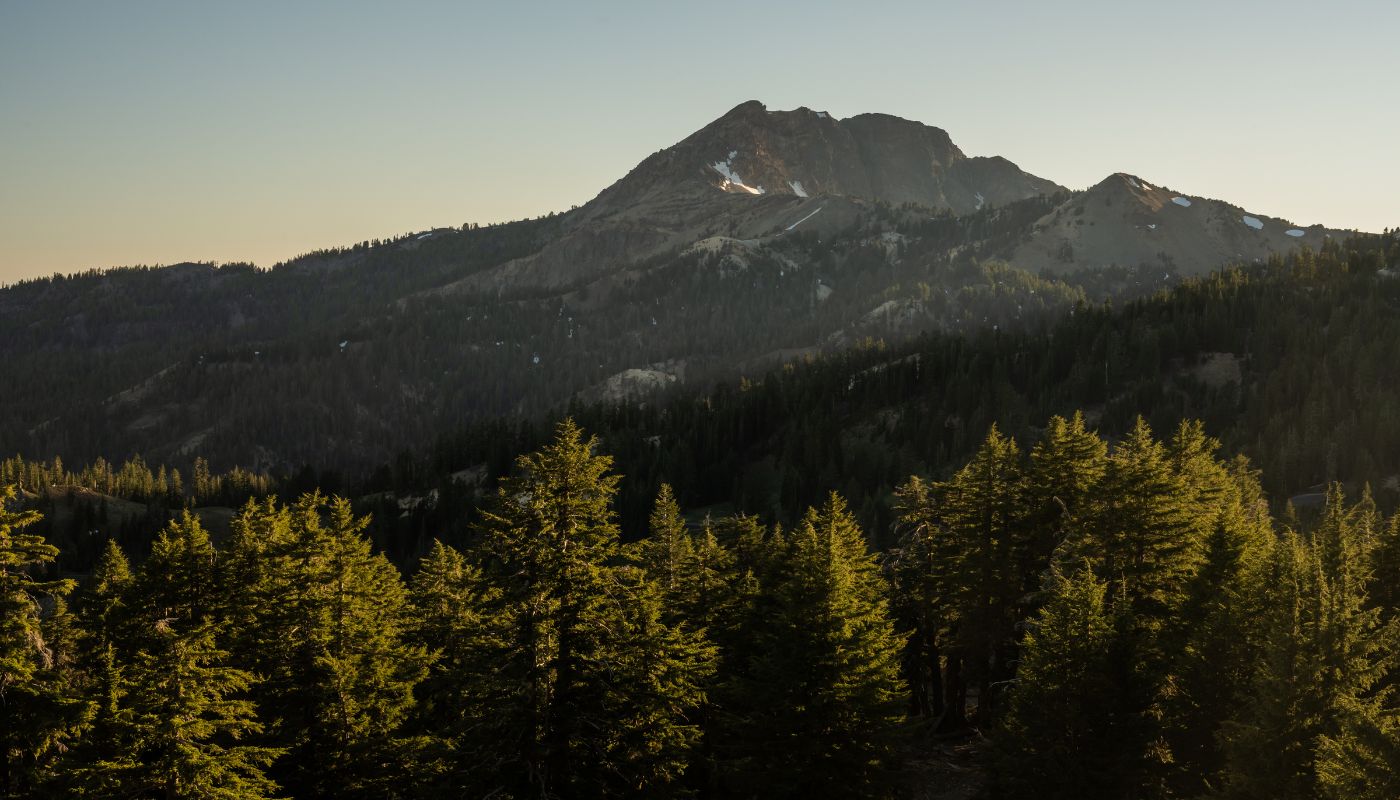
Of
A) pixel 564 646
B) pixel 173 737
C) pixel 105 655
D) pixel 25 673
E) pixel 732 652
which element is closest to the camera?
pixel 564 646

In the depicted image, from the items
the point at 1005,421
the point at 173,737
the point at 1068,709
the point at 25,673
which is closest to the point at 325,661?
the point at 173,737

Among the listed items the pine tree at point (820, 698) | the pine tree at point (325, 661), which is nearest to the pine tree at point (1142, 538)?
the pine tree at point (820, 698)

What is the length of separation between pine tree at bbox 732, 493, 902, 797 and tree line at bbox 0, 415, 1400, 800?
12 centimetres

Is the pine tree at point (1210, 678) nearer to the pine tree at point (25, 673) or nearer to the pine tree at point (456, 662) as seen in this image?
the pine tree at point (456, 662)

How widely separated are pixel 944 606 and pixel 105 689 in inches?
1376

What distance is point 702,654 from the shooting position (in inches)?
1377

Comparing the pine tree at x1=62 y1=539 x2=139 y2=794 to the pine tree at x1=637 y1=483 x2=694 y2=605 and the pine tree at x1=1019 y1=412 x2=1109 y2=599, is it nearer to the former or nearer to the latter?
the pine tree at x1=637 y1=483 x2=694 y2=605

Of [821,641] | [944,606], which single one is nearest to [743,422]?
[944,606]

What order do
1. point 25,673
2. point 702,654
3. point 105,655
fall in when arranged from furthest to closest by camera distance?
point 702,654 < point 105,655 < point 25,673

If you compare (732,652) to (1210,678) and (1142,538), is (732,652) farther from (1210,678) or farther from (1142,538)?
(1210,678)

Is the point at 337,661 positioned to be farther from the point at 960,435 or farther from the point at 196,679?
the point at 960,435

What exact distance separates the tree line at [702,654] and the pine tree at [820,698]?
0.39 ft

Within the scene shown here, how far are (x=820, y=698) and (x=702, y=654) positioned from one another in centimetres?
436

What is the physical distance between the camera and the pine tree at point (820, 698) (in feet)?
117
